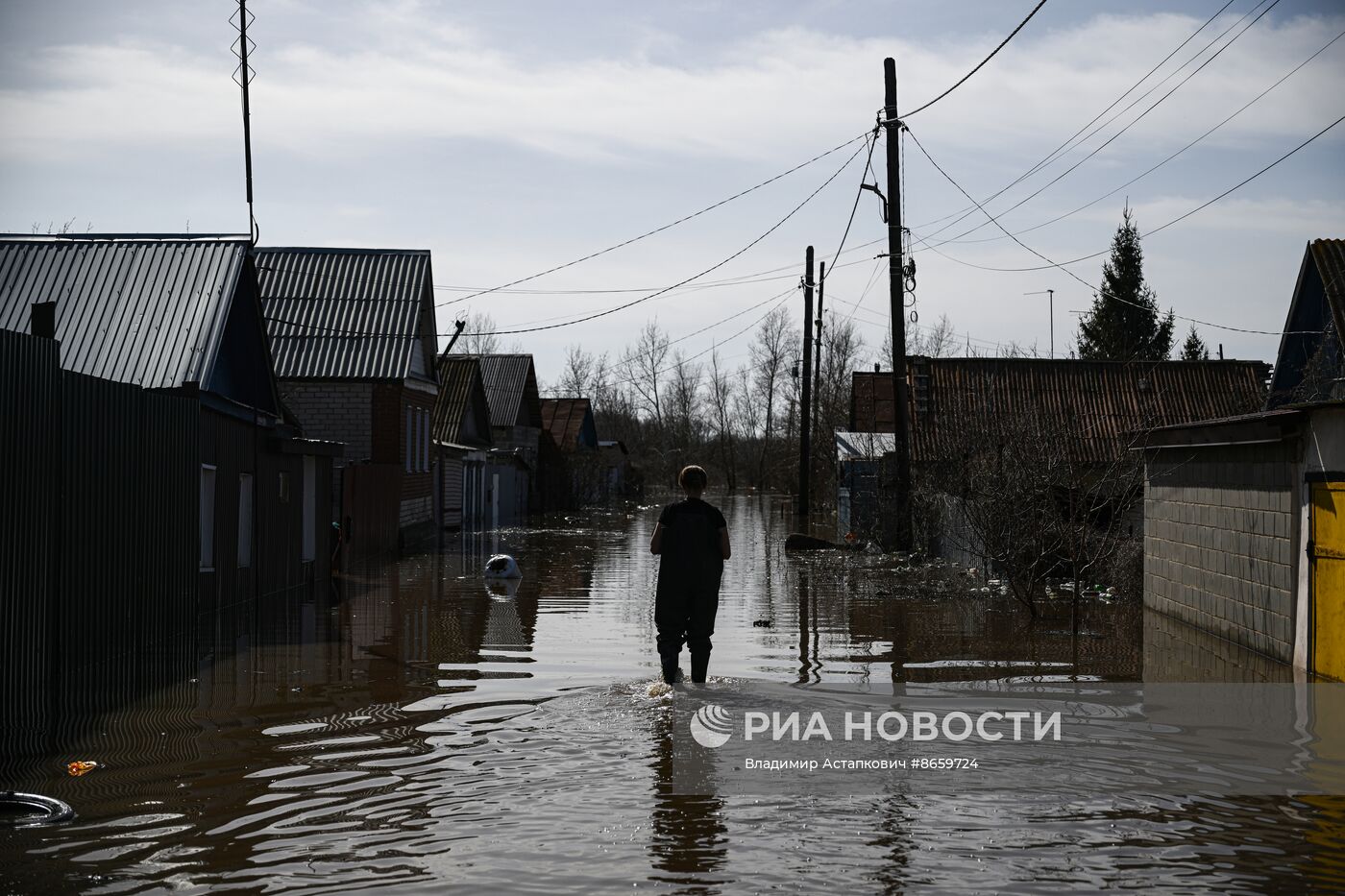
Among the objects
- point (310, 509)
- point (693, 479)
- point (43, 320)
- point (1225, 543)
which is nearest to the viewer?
point (693, 479)

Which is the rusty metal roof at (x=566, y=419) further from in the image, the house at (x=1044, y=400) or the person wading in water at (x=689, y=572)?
the person wading in water at (x=689, y=572)

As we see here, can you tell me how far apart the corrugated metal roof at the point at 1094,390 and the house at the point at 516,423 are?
16.3 metres

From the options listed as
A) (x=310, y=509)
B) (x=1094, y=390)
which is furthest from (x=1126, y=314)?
(x=310, y=509)

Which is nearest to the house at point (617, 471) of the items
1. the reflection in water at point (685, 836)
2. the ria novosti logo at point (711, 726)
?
the ria novosti logo at point (711, 726)

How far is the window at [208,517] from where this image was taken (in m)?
15.7

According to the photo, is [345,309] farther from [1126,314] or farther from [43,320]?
[1126,314]

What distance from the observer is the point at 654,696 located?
1003 centimetres

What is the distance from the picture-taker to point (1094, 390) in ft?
115

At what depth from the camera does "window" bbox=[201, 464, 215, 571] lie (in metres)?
15.7

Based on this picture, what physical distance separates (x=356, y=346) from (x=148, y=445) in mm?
17786

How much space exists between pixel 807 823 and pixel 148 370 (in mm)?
12702

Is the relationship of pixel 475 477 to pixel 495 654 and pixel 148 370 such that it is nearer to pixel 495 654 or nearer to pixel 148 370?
pixel 148 370

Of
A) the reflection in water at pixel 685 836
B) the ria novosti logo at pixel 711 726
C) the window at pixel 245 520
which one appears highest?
the window at pixel 245 520

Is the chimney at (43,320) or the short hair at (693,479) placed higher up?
the chimney at (43,320)
